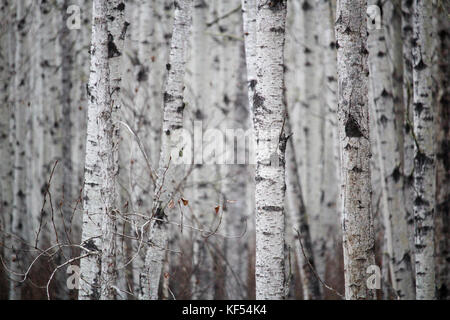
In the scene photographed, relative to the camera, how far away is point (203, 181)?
623 cm

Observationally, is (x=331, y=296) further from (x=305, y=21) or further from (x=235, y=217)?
Answer: (x=305, y=21)

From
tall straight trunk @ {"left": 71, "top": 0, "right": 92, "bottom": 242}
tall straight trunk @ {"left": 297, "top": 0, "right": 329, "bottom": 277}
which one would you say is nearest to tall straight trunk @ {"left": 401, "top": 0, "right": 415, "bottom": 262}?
tall straight trunk @ {"left": 297, "top": 0, "right": 329, "bottom": 277}

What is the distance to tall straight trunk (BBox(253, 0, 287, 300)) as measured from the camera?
3189 millimetres

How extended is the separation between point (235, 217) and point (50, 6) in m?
4.63

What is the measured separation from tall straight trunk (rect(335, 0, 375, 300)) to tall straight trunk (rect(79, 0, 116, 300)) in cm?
181

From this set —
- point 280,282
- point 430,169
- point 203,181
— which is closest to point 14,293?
point 203,181

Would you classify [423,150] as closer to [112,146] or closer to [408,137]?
[408,137]

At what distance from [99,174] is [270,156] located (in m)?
1.53

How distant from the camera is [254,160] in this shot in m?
5.45

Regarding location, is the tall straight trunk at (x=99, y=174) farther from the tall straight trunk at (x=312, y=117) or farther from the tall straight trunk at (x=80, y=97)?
the tall straight trunk at (x=312, y=117)

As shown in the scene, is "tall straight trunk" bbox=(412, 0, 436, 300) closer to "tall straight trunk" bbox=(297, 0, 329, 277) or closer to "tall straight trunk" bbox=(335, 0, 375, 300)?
"tall straight trunk" bbox=(297, 0, 329, 277)

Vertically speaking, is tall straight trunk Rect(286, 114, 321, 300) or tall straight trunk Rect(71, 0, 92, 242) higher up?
tall straight trunk Rect(71, 0, 92, 242)

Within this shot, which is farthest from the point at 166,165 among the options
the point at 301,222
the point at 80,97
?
the point at 80,97

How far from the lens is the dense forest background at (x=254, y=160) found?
3.21m
